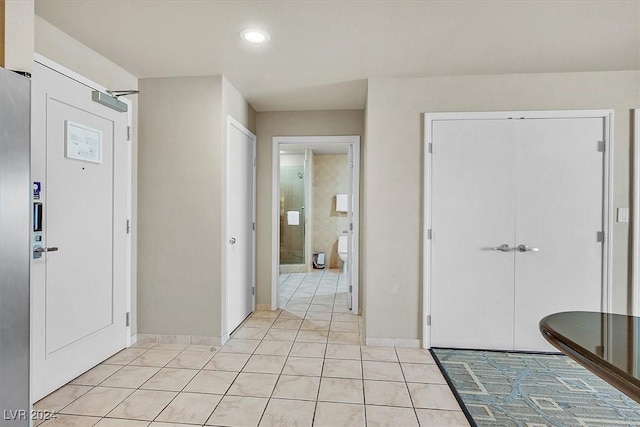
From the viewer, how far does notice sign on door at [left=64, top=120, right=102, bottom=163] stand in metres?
2.26

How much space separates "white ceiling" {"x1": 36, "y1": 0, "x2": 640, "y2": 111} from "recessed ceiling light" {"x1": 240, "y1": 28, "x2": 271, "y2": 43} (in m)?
0.06

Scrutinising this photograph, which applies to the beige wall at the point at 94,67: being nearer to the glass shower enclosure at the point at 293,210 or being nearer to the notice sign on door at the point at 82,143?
the notice sign on door at the point at 82,143

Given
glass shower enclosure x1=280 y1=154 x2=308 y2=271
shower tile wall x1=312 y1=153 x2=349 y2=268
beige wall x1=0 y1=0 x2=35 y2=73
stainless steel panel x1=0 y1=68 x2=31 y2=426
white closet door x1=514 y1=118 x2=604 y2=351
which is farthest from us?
shower tile wall x1=312 y1=153 x2=349 y2=268

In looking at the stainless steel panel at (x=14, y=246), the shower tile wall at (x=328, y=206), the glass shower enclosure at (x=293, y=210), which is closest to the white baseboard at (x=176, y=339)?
the stainless steel panel at (x=14, y=246)

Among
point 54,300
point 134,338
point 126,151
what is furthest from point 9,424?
point 126,151

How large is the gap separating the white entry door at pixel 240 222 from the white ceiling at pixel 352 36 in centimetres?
68

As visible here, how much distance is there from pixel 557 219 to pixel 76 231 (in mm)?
3803

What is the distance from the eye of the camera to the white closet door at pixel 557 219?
280 centimetres

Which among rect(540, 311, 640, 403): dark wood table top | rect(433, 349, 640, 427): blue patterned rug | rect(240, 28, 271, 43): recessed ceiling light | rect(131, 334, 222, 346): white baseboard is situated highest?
rect(240, 28, 271, 43): recessed ceiling light

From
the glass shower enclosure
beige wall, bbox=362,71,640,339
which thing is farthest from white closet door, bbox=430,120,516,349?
the glass shower enclosure

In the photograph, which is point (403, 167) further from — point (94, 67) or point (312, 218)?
point (312, 218)

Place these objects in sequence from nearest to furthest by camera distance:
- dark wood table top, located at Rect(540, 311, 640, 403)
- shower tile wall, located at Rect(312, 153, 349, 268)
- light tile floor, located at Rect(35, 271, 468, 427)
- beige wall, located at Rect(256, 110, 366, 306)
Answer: dark wood table top, located at Rect(540, 311, 640, 403), light tile floor, located at Rect(35, 271, 468, 427), beige wall, located at Rect(256, 110, 366, 306), shower tile wall, located at Rect(312, 153, 349, 268)

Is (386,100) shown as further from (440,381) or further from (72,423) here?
(72,423)

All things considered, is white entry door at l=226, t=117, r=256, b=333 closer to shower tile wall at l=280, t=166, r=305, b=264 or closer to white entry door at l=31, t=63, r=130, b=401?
white entry door at l=31, t=63, r=130, b=401
